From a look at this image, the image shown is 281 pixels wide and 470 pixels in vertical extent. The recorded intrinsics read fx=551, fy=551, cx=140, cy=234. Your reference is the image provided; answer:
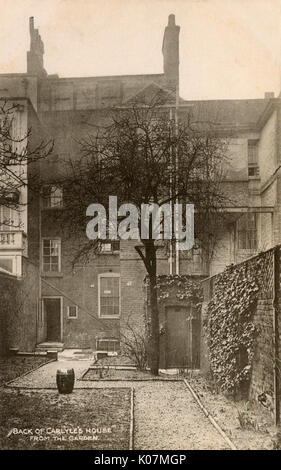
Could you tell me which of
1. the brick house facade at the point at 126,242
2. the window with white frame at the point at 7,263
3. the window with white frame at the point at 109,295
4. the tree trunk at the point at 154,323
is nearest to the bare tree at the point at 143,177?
the tree trunk at the point at 154,323

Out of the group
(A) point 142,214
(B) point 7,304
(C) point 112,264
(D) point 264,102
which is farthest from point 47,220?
(D) point 264,102

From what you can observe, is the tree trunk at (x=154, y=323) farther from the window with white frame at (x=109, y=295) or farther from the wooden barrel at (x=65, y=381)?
the window with white frame at (x=109, y=295)

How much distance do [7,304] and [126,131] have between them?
7.38 meters

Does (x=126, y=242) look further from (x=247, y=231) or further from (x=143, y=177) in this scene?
(x=143, y=177)

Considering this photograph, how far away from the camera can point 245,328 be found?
1020 cm

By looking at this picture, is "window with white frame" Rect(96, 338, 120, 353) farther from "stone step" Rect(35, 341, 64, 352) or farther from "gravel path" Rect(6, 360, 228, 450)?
"gravel path" Rect(6, 360, 228, 450)

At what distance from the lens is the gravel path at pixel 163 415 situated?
8.19 metres

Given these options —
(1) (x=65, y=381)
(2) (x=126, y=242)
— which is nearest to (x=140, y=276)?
(2) (x=126, y=242)

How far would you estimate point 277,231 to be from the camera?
18.0 metres

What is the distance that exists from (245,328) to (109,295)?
46.8ft

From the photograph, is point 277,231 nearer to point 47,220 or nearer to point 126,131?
point 126,131

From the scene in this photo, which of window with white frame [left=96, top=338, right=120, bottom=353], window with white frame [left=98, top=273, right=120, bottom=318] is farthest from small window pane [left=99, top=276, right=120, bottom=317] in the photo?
window with white frame [left=96, top=338, right=120, bottom=353]

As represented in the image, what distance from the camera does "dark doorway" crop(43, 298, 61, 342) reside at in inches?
872

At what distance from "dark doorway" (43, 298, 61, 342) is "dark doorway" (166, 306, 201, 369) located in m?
6.64
